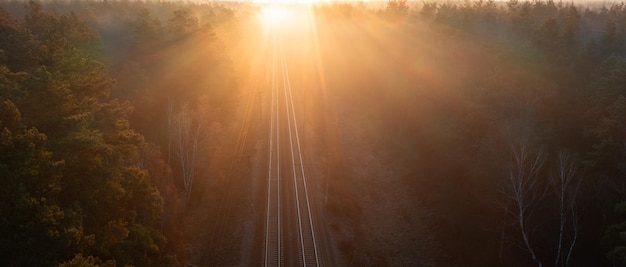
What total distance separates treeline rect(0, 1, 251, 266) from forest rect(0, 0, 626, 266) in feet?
0.29

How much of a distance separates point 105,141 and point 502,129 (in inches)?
1045

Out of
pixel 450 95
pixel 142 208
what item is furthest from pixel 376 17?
pixel 142 208

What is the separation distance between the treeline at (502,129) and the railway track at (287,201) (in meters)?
2.91

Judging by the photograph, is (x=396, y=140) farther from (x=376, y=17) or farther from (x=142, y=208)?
(x=376, y=17)

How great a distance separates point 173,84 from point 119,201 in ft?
68.2

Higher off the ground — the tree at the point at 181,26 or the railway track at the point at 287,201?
the tree at the point at 181,26

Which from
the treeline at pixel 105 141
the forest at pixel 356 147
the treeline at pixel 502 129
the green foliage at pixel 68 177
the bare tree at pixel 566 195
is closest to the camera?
the green foliage at pixel 68 177

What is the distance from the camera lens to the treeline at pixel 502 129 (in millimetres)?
23361

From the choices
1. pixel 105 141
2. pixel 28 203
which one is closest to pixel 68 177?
pixel 28 203

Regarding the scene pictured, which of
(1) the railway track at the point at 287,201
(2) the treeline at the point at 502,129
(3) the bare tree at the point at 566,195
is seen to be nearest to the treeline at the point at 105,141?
(1) the railway track at the point at 287,201

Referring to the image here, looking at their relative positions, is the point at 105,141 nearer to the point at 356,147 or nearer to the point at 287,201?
the point at 287,201

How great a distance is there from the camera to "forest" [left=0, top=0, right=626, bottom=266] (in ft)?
54.6

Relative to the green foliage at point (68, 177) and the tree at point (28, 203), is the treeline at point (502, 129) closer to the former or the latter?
the green foliage at point (68, 177)

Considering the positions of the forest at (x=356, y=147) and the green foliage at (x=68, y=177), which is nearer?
the green foliage at (x=68, y=177)
